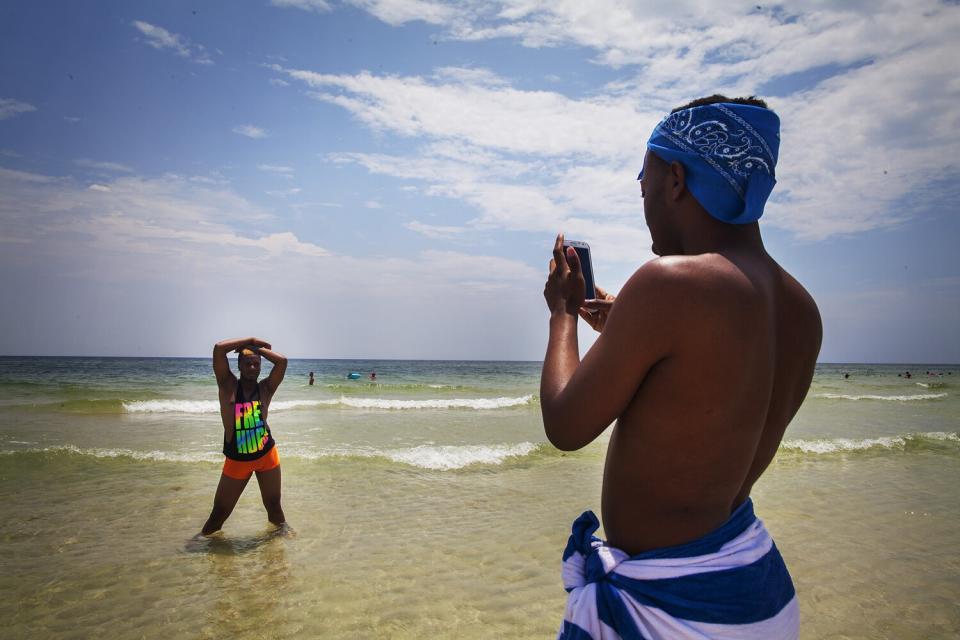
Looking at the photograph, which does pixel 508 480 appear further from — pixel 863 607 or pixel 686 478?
pixel 686 478

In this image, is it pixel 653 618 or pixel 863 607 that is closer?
pixel 653 618

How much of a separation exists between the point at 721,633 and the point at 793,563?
5.05 meters

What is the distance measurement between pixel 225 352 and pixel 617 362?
5.93 metres

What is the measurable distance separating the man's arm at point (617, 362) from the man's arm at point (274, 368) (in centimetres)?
563

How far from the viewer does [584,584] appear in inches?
61.6

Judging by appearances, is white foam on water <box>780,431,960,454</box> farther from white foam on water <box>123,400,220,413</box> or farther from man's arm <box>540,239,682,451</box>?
white foam on water <box>123,400,220,413</box>

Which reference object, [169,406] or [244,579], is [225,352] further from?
[169,406]

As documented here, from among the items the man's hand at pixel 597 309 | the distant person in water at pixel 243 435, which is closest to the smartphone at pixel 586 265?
the man's hand at pixel 597 309

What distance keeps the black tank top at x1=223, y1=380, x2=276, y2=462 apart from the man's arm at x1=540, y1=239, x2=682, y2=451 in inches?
214

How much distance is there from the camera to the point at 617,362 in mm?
1384

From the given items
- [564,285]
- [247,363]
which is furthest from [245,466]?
[564,285]

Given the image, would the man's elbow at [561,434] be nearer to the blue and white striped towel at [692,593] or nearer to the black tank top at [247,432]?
the blue and white striped towel at [692,593]

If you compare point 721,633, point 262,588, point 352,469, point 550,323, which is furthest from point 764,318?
point 352,469

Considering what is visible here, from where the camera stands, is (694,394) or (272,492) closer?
(694,394)
